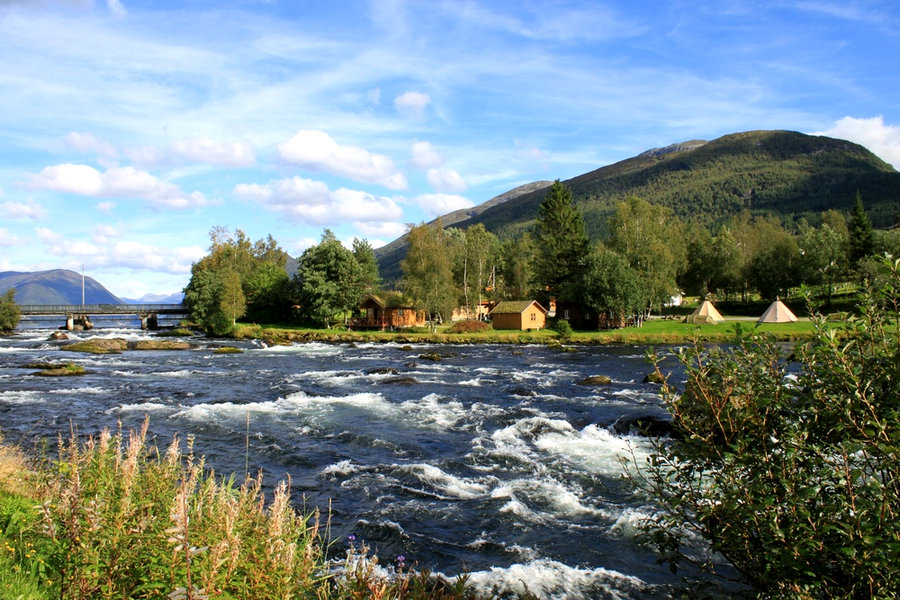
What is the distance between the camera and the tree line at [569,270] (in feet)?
228

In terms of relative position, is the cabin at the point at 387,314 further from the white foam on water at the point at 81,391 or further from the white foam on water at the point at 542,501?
the white foam on water at the point at 542,501

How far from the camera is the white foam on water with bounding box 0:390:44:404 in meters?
25.5

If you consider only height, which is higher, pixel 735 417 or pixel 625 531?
pixel 735 417

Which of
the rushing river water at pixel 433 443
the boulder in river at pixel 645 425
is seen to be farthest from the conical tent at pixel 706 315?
the boulder in river at pixel 645 425

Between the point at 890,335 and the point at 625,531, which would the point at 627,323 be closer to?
the point at 625,531

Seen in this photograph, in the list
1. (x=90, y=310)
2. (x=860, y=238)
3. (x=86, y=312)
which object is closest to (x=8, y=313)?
(x=86, y=312)

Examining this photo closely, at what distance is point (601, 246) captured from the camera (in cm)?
7838

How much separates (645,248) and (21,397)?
209 ft

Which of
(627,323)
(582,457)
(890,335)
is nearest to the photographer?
(890,335)

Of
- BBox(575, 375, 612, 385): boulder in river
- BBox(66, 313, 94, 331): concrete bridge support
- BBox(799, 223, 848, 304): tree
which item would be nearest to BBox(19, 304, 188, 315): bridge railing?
BBox(66, 313, 94, 331): concrete bridge support

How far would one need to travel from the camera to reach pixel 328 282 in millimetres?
75500

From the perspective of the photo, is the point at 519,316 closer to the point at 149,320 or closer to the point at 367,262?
the point at 367,262

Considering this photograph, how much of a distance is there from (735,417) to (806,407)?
2.17 feet

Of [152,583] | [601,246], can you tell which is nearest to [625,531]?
[152,583]
